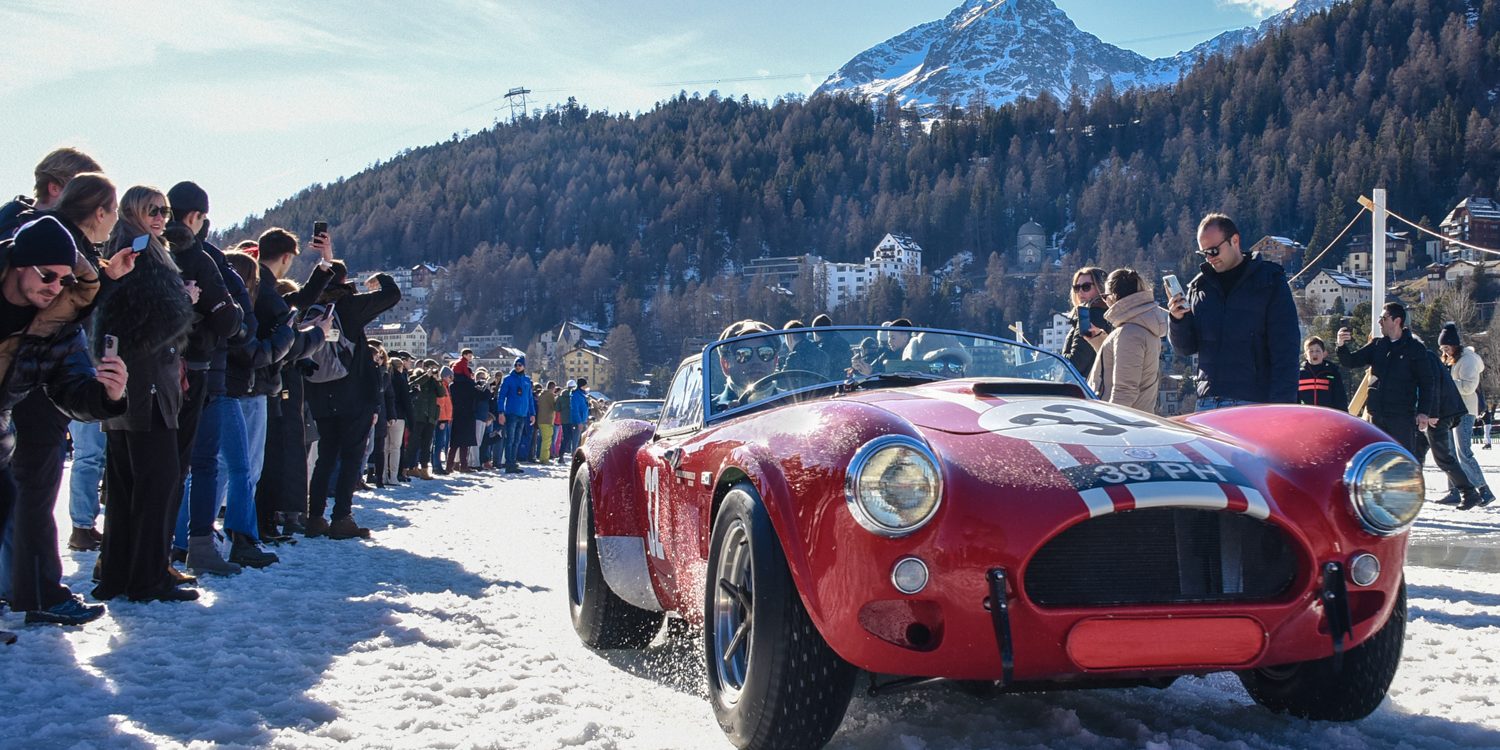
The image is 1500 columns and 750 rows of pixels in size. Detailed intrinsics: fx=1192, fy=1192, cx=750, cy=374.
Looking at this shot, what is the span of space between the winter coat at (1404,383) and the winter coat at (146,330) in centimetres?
982

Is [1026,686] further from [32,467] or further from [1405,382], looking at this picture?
[1405,382]

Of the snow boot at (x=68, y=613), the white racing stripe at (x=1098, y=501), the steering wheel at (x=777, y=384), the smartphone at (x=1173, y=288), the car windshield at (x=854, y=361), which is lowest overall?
the snow boot at (x=68, y=613)

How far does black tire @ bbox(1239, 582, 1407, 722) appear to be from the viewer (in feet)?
10.5

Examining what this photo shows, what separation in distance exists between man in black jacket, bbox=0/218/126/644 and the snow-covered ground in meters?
0.73

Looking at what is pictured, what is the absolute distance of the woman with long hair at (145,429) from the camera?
4852 millimetres

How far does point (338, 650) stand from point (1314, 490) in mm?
3333

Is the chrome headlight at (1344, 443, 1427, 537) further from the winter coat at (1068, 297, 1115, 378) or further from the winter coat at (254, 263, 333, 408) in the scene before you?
the winter coat at (254, 263, 333, 408)

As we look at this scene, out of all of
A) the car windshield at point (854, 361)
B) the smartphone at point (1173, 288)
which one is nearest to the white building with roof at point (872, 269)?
the smartphone at point (1173, 288)

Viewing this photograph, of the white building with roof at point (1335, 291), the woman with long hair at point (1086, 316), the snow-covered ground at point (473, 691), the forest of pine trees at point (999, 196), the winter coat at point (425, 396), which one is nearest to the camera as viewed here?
the snow-covered ground at point (473, 691)

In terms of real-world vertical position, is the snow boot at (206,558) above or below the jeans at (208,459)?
below

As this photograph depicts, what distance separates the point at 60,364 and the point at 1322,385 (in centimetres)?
1123

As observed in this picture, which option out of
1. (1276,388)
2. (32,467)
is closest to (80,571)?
(32,467)

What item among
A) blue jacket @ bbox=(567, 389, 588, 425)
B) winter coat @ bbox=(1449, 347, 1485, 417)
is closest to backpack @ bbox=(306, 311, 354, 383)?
winter coat @ bbox=(1449, 347, 1485, 417)

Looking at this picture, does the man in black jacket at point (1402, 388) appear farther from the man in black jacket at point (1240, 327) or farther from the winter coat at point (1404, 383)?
the man in black jacket at point (1240, 327)
